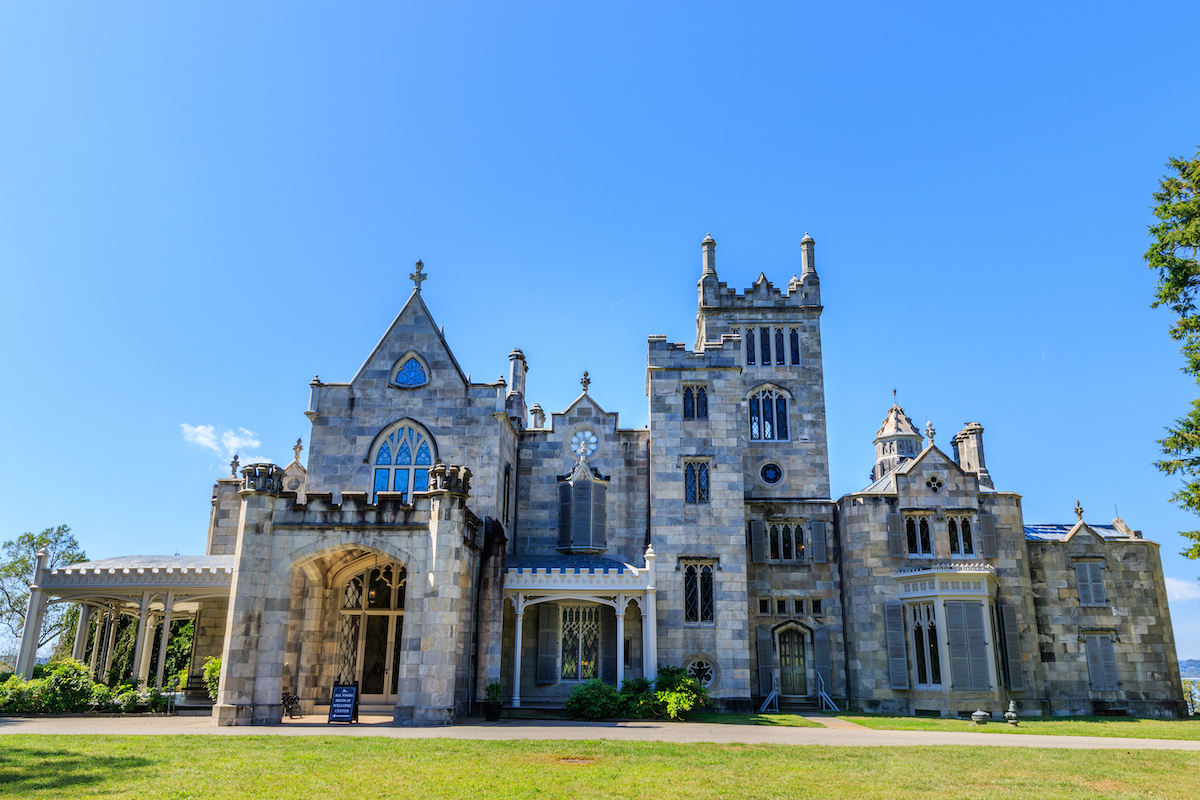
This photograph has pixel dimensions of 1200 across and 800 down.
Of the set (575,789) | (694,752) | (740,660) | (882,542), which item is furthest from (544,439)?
(575,789)

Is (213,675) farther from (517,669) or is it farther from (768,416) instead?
(768,416)

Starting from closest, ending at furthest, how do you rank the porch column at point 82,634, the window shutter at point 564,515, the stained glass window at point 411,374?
the stained glass window at point 411,374
the porch column at point 82,634
the window shutter at point 564,515

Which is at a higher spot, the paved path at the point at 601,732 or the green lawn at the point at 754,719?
the paved path at the point at 601,732

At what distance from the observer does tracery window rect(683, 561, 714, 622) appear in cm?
2891

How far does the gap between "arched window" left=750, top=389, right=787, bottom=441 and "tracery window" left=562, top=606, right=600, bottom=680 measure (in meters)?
11.7

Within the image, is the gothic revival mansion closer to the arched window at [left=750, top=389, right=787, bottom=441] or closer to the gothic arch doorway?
the gothic arch doorway

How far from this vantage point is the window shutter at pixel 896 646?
29031 mm

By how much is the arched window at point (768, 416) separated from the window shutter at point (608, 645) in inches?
440

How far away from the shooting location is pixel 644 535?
3052 centimetres

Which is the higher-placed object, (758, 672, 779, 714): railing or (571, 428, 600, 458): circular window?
(571, 428, 600, 458): circular window

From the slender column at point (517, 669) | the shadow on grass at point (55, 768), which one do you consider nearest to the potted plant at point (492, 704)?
the slender column at point (517, 669)

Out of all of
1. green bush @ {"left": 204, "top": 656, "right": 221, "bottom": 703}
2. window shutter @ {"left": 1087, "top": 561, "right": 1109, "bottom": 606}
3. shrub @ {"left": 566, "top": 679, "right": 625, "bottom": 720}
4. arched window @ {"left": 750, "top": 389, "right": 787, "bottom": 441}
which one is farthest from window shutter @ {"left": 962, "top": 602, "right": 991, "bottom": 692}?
green bush @ {"left": 204, "top": 656, "right": 221, "bottom": 703}

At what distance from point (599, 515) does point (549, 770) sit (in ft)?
56.2

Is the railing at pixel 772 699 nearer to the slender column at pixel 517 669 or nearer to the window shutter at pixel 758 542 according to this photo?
the window shutter at pixel 758 542
